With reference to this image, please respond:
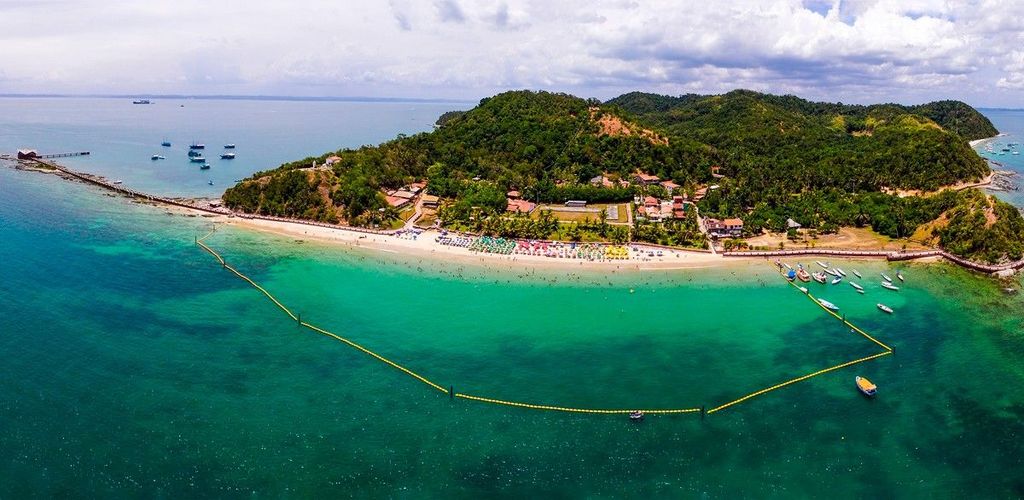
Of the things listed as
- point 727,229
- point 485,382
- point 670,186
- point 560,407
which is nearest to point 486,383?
point 485,382

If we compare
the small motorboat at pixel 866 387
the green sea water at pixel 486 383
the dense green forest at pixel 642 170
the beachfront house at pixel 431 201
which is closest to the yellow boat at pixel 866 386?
the small motorboat at pixel 866 387

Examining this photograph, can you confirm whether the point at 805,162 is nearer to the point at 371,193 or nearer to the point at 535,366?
the point at 371,193

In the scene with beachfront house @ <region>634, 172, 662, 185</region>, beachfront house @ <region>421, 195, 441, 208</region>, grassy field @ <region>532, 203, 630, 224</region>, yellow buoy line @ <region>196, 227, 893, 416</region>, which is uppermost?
beachfront house @ <region>634, 172, 662, 185</region>

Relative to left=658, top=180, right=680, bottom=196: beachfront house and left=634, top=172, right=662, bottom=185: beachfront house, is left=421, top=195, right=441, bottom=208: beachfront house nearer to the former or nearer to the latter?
left=634, top=172, right=662, bottom=185: beachfront house

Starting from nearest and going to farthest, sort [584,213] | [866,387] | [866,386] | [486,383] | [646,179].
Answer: [866,387], [866,386], [486,383], [584,213], [646,179]

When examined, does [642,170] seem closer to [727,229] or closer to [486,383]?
[727,229]

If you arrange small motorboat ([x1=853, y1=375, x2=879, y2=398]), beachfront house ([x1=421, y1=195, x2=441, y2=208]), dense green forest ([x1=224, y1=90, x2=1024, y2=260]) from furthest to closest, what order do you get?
1. beachfront house ([x1=421, y1=195, x2=441, y2=208])
2. dense green forest ([x1=224, y1=90, x2=1024, y2=260])
3. small motorboat ([x1=853, y1=375, x2=879, y2=398])

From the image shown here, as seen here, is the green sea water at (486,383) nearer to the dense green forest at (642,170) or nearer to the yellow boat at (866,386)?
the yellow boat at (866,386)

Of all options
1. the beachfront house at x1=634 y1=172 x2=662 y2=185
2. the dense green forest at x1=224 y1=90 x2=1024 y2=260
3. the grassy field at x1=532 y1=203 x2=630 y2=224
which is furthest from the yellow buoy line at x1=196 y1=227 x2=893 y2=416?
the beachfront house at x1=634 y1=172 x2=662 y2=185

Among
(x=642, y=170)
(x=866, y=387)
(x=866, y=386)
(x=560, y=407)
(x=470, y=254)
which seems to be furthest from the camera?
(x=642, y=170)
